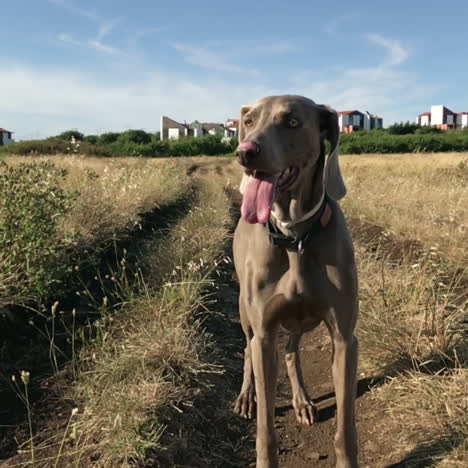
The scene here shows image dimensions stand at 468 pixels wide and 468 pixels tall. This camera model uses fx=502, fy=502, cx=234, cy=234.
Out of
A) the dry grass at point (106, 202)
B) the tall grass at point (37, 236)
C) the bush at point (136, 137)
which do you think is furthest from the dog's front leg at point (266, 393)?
the bush at point (136, 137)

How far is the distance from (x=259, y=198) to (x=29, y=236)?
219 cm

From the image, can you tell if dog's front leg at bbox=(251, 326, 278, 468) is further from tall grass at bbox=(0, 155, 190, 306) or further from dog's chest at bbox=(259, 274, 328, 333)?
tall grass at bbox=(0, 155, 190, 306)

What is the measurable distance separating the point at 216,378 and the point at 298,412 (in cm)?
59

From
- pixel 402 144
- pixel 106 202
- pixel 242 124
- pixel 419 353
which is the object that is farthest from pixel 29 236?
pixel 402 144

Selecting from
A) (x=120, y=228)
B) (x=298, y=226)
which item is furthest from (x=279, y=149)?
(x=120, y=228)

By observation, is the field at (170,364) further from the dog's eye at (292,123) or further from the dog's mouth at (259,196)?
the dog's eye at (292,123)

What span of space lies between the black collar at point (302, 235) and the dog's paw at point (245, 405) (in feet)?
3.62

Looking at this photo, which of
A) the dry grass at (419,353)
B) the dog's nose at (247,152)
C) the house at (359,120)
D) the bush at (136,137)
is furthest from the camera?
the house at (359,120)

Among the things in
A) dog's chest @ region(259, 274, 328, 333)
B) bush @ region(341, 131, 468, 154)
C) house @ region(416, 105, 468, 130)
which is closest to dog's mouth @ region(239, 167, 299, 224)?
dog's chest @ region(259, 274, 328, 333)

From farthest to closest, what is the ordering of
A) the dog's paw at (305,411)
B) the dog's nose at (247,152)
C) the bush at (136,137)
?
the bush at (136,137) < the dog's paw at (305,411) < the dog's nose at (247,152)

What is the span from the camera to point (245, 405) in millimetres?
3029

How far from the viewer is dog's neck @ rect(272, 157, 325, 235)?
97.0 inches

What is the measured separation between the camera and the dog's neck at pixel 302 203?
2.46m

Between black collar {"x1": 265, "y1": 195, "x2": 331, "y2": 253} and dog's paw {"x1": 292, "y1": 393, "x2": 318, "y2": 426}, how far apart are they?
108 cm
